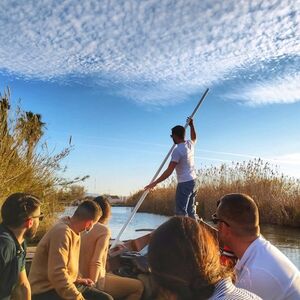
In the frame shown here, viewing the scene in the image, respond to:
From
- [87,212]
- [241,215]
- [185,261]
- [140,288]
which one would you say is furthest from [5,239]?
[140,288]

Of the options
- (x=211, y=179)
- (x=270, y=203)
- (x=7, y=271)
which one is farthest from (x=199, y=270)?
(x=211, y=179)

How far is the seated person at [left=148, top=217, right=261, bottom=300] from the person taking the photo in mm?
1188

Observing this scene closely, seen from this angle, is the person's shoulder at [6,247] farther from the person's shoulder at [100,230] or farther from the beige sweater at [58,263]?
the person's shoulder at [100,230]

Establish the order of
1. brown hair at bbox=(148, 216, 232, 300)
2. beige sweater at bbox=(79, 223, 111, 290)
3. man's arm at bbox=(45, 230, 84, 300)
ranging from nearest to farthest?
brown hair at bbox=(148, 216, 232, 300) < man's arm at bbox=(45, 230, 84, 300) < beige sweater at bbox=(79, 223, 111, 290)

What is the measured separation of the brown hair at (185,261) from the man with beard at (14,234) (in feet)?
4.03

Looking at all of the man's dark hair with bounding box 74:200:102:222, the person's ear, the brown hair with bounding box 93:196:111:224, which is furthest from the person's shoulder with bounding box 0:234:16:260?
the brown hair with bounding box 93:196:111:224

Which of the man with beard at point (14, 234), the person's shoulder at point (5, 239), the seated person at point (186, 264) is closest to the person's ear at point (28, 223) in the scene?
the man with beard at point (14, 234)

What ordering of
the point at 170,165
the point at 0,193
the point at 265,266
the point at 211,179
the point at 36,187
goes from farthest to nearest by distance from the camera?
1. the point at 211,179
2. the point at 36,187
3. the point at 0,193
4. the point at 170,165
5. the point at 265,266

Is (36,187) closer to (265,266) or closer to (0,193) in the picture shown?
(0,193)

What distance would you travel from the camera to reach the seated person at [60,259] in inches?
104

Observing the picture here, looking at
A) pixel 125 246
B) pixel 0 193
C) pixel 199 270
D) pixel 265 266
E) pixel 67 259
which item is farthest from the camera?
pixel 0 193

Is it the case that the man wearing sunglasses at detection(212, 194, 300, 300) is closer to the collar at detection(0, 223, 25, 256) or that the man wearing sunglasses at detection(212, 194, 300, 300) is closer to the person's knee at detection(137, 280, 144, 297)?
the collar at detection(0, 223, 25, 256)

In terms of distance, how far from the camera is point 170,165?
17.8 feet

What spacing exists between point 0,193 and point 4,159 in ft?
1.78
